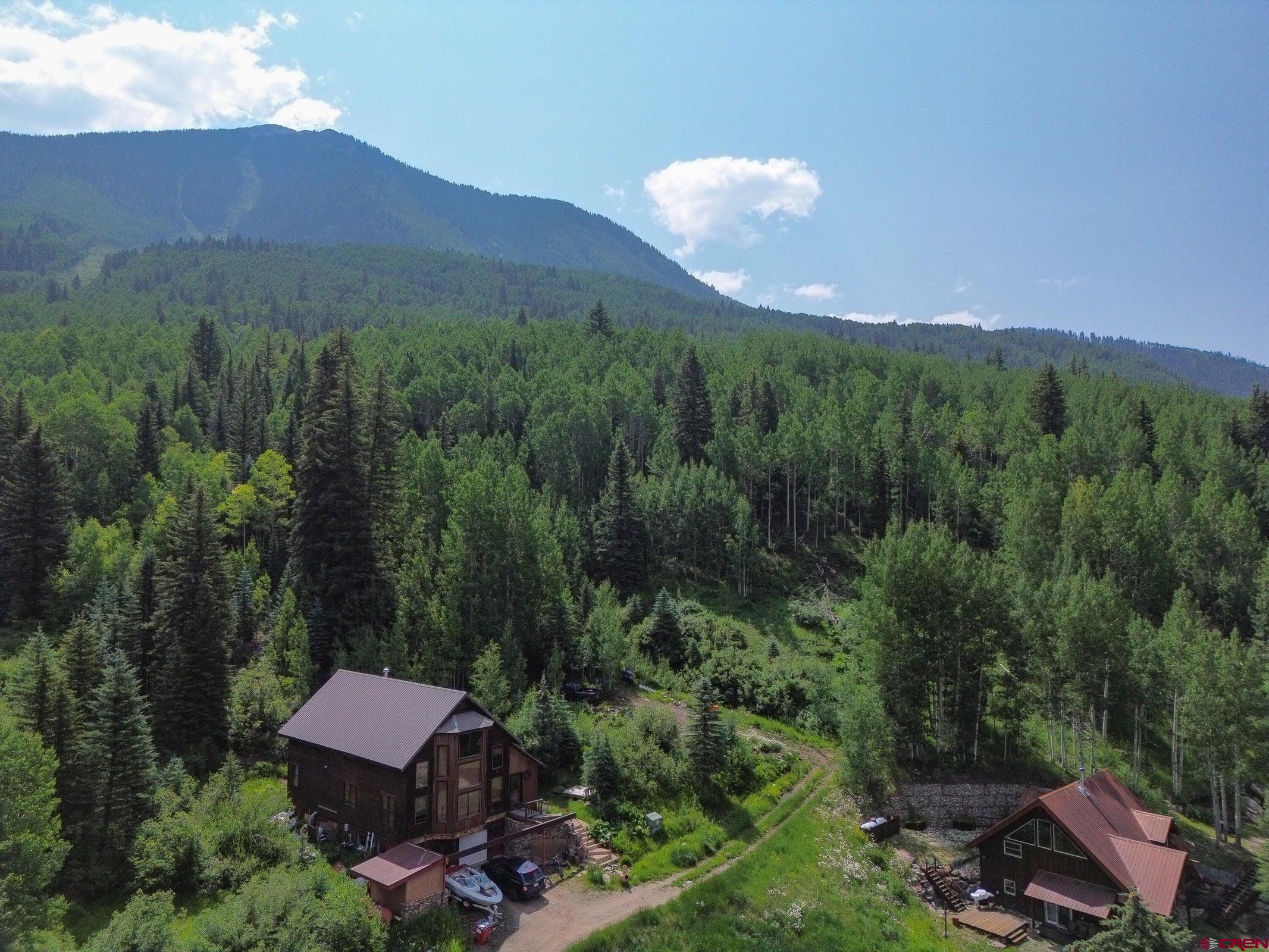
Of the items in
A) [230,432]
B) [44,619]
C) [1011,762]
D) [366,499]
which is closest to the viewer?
[1011,762]

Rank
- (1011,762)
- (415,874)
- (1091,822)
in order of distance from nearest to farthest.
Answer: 1. (415,874)
2. (1091,822)
3. (1011,762)

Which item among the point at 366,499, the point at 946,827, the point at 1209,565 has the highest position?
the point at 366,499

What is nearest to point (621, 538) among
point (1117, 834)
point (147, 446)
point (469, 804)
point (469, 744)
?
point (469, 744)

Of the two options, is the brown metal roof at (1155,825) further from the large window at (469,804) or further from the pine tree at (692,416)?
the pine tree at (692,416)

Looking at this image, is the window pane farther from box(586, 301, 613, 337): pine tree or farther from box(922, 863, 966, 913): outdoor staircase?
box(586, 301, 613, 337): pine tree

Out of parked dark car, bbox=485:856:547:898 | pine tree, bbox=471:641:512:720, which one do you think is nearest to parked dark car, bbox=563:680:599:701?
pine tree, bbox=471:641:512:720

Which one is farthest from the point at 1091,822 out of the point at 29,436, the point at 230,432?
the point at 230,432

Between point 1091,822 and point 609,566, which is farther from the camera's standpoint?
point 609,566

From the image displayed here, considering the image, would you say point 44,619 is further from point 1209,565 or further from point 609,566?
point 1209,565
